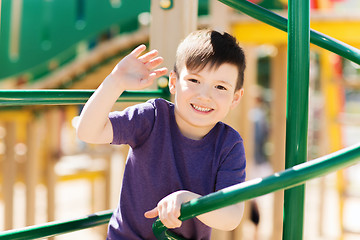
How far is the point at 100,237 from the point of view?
11.4ft

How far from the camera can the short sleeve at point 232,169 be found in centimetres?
91

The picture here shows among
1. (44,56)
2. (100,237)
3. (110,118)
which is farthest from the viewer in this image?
(100,237)

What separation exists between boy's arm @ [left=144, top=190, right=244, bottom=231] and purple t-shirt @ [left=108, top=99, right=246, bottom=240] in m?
0.11

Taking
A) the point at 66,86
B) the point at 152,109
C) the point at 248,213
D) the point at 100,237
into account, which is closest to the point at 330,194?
the point at 248,213

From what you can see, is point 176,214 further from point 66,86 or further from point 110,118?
point 66,86

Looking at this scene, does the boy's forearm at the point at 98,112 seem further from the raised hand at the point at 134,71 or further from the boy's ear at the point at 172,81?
the boy's ear at the point at 172,81

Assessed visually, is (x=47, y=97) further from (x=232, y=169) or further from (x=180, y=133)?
(x=232, y=169)

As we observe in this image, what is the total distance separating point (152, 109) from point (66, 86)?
6.46 ft

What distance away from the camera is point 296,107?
76 centimetres

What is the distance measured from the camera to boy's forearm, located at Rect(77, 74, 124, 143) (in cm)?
88

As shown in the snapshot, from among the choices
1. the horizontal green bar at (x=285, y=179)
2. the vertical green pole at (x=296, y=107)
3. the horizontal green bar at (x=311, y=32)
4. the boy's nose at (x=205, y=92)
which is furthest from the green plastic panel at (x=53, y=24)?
the horizontal green bar at (x=285, y=179)

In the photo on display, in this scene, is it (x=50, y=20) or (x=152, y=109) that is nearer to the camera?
(x=152, y=109)

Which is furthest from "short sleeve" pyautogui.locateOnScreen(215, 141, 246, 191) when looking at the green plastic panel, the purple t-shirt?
the green plastic panel

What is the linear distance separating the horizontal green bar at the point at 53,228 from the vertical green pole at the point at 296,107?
451mm
